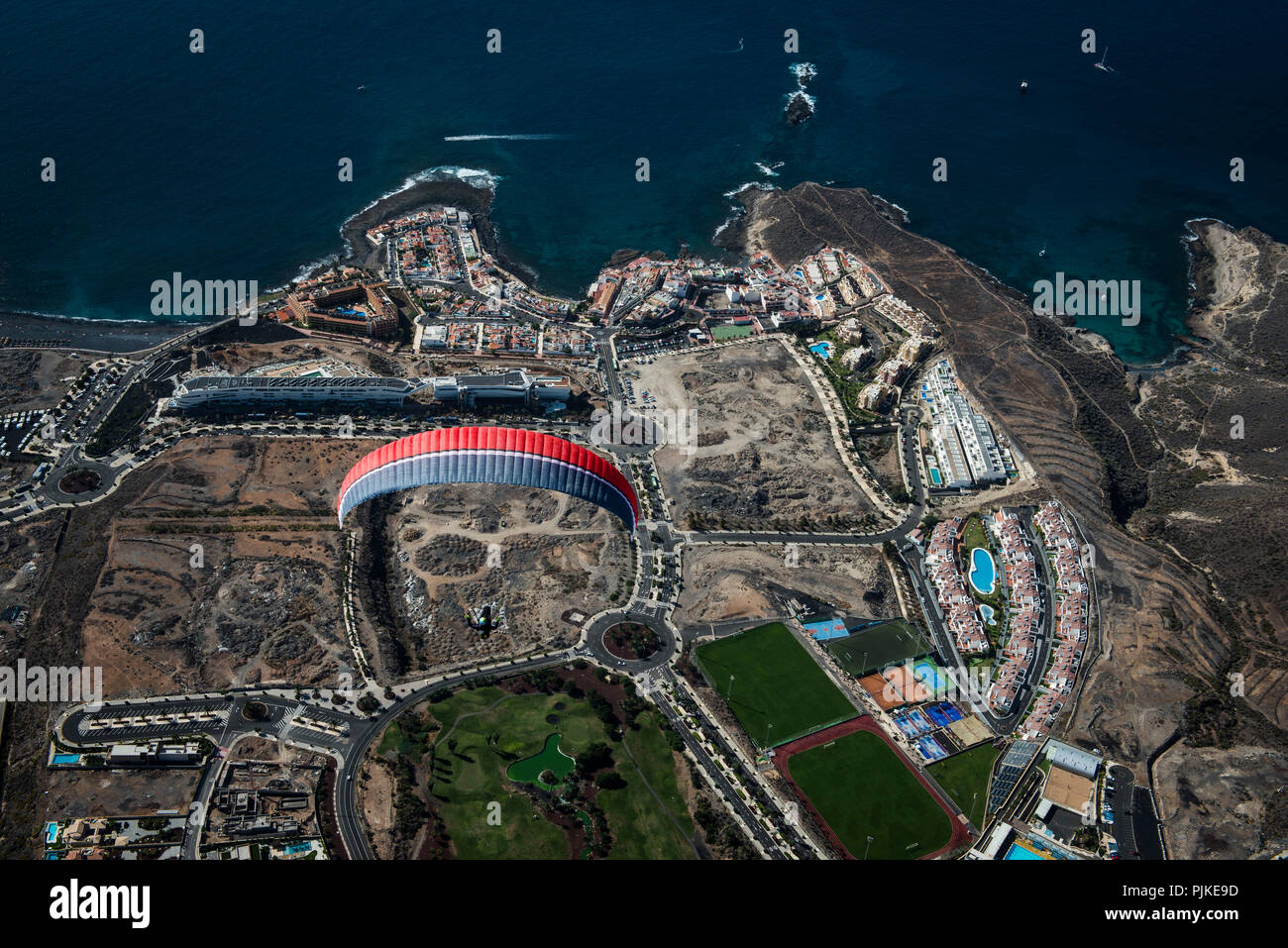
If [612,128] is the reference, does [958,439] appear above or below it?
below

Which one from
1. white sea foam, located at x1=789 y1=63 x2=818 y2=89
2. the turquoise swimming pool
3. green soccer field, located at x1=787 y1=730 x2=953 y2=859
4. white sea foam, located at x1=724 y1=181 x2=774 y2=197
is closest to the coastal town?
the turquoise swimming pool

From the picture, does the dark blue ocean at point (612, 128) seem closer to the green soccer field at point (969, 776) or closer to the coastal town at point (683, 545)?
the coastal town at point (683, 545)

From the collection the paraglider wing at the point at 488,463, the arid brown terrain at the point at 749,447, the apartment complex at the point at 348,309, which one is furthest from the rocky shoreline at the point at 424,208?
the paraglider wing at the point at 488,463

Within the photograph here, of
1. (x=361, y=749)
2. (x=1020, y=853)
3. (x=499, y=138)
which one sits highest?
(x=499, y=138)
